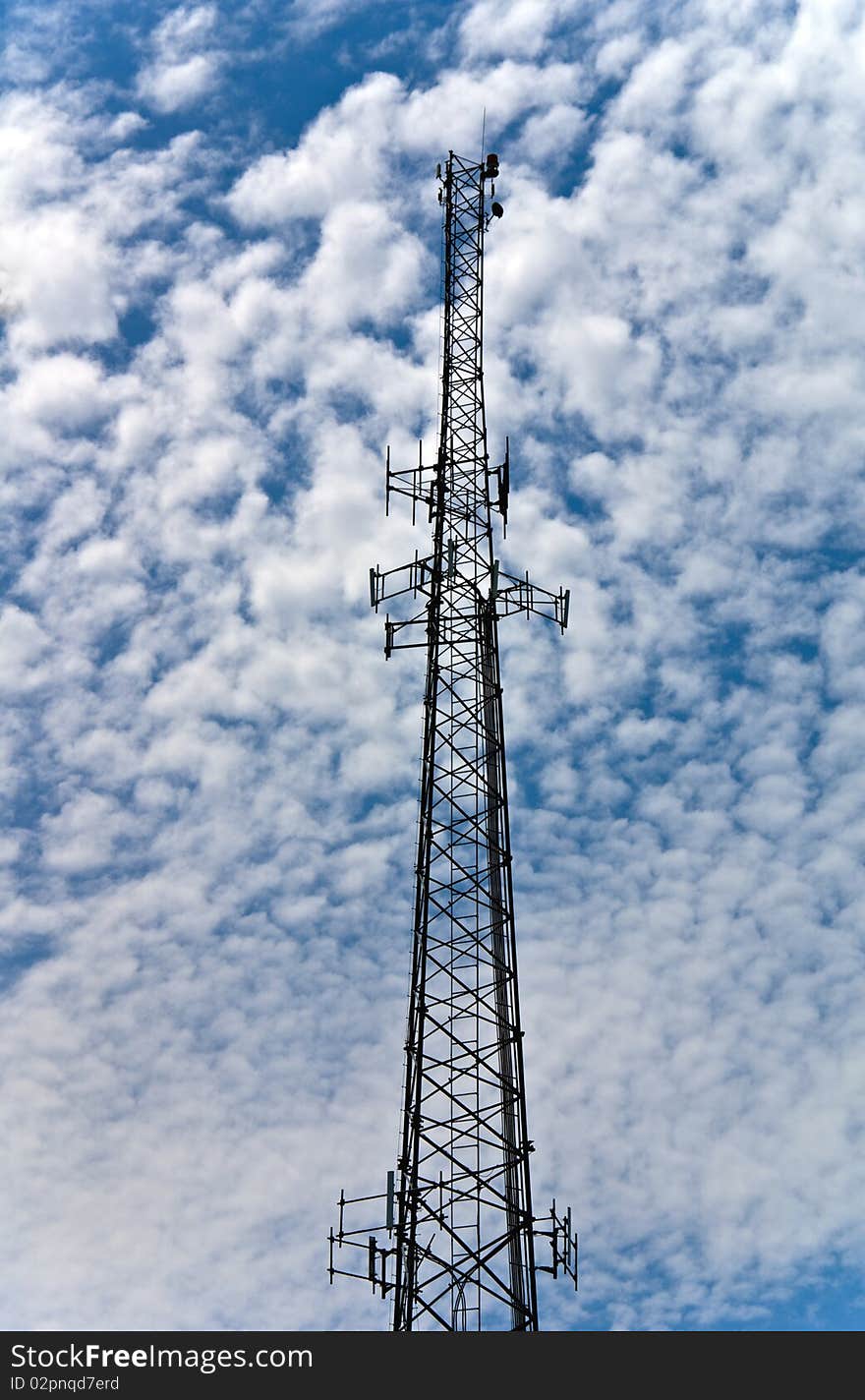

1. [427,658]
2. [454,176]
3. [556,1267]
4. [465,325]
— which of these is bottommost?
[556,1267]

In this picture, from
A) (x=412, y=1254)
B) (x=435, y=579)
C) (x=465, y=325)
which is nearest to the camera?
(x=412, y=1254)

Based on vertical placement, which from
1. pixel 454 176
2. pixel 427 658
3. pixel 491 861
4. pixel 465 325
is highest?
pixel 454 176

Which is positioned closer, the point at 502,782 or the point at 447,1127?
the point at 447,1127
